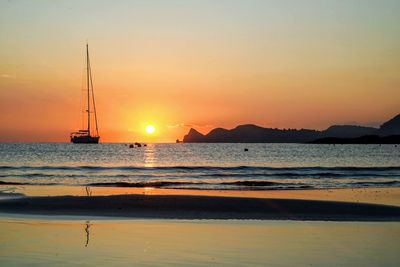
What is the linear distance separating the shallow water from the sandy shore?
74.3 inches

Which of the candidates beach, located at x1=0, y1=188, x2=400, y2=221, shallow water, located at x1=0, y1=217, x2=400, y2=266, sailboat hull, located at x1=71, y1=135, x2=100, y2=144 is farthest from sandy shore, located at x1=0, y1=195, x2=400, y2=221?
sailboat hull, located at x1=71, y1=135, x2=100, y2=144

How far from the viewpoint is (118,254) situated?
12.5 meters

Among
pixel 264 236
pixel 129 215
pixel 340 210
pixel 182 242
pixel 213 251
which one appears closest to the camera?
pixel 213 251

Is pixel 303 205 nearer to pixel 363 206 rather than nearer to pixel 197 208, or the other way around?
pixel 363 206

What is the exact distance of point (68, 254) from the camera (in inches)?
492

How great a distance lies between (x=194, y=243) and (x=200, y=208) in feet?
29.8

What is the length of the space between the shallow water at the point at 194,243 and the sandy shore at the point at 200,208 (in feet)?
6.19

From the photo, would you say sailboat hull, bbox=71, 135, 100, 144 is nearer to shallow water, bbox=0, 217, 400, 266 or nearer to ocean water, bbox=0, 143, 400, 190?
ocean water, bbox=0, 143, 400, 190

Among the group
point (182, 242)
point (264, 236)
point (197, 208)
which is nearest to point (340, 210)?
point (197, 208)

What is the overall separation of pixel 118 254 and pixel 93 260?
33.9 inches

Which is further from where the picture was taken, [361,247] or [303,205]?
[303,205]

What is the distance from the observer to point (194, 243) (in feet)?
46.1

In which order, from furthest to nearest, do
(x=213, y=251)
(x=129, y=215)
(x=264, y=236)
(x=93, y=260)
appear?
(x=129, y=215) < (x=264, y=236) < (x=213, y=251) < (x=93, y=260)

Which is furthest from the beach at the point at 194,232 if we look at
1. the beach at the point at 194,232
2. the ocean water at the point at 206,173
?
the ocean water at the point at 206,173
